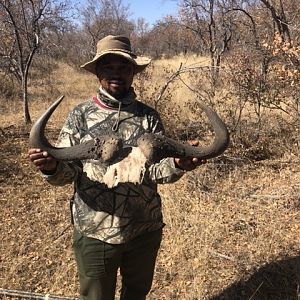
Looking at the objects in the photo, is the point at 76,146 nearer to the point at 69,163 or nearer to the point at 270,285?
the point at 69,163

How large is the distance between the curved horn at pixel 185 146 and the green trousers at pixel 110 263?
24.3 inches

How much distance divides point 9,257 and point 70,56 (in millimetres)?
26251

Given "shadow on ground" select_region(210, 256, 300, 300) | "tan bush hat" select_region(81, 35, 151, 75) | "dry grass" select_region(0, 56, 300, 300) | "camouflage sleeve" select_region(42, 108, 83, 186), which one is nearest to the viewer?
"camouflage sleeve" select_region(42, 108, 83, 186)

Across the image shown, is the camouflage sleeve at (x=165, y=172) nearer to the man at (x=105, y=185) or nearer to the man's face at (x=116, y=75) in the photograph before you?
the man at (x=105, y=185)

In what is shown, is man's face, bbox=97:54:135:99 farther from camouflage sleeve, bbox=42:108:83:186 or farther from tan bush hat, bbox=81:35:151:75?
camouflage sleeve, bbox=42:108:83:186

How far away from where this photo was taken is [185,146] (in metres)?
2.58

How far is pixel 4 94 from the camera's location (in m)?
16.2

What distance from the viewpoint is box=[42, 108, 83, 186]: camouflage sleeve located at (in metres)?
2.57

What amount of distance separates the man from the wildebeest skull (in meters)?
0.10

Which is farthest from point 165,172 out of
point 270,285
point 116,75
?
point 270,285

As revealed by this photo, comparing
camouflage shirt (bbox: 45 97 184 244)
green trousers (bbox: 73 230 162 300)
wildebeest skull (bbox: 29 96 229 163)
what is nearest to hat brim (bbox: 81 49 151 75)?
camouflage shirt (bbox: 45 97 184 244)

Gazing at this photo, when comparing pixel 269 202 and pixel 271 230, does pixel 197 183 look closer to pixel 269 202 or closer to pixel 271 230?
pixel 269 202

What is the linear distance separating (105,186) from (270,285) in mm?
2488

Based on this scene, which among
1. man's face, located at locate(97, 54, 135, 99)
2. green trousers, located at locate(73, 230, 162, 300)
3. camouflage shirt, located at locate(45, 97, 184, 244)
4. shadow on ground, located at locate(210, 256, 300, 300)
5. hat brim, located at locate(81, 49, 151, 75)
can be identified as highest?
hat brim, located at locate(81, 49, 151, 75)
